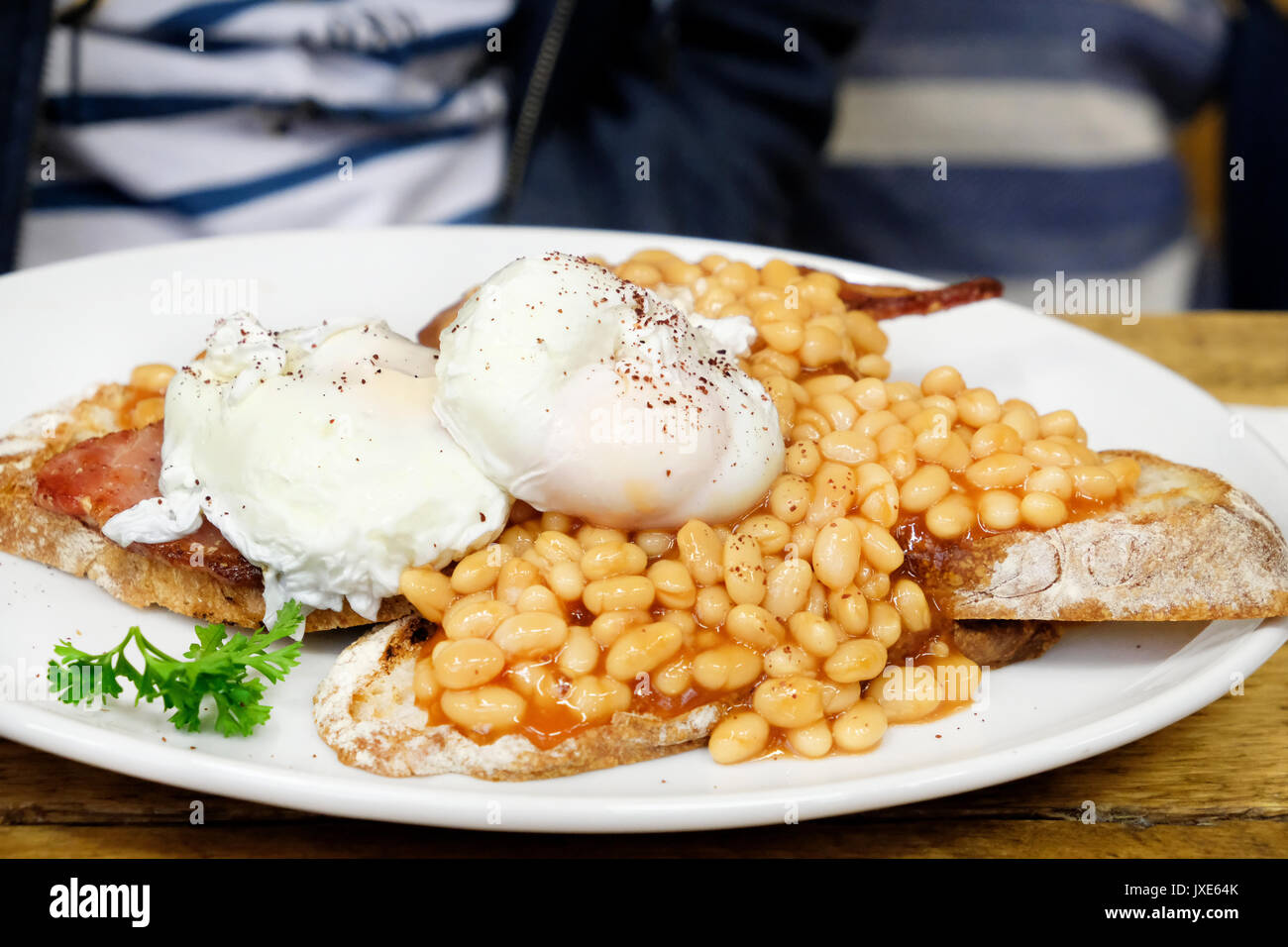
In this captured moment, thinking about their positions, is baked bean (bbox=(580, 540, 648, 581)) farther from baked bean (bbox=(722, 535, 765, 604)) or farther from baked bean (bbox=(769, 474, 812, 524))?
baked bean (bbox=(769, 474, 812, 524))

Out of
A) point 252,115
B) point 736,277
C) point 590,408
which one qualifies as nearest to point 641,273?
point 736,277

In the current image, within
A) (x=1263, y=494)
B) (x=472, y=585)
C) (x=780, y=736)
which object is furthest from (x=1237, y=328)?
(x=472, y=585)

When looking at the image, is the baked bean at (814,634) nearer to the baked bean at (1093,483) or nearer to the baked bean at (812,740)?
the baked bean at (812,740)

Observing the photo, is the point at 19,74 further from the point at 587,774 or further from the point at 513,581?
the point at 587,774

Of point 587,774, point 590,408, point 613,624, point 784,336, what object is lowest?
point 587,774

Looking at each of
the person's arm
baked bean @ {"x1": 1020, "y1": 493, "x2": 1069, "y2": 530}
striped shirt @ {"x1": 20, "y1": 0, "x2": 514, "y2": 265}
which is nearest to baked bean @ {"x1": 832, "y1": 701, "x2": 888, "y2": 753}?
baked bean @ {"x1": 1020, "y1": 493, "x2": 1069, "y2": 530}
